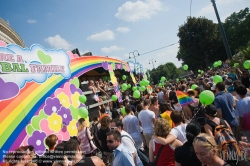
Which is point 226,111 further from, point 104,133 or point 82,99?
point 82,99

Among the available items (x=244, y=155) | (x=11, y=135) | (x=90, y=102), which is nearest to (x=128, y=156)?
(x=244, y=155)

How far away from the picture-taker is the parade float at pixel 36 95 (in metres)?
4.33

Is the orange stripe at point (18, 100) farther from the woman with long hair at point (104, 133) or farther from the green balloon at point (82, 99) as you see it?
the woman with long hair at point (104, 133)

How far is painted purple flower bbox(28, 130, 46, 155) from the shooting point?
472 cm

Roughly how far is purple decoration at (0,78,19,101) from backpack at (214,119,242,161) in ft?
15.8

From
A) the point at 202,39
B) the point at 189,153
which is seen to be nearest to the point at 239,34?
the point at 202,39

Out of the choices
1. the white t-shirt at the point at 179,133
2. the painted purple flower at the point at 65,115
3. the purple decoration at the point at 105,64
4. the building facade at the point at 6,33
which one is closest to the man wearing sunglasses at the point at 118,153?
the white t-shirt at the point at 179,133

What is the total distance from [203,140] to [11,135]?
4564 millimetres

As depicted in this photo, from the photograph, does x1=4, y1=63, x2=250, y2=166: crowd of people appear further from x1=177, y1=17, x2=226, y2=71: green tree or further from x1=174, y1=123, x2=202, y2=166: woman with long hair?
x1=177, y1=17, x2=226, y2=71: green tree

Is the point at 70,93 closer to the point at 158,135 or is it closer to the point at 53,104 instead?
the point at 53,104

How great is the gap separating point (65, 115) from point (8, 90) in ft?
6.85

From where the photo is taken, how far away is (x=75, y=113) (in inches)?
253

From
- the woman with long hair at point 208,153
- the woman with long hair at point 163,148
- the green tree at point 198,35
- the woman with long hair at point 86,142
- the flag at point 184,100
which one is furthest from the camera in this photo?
the green tree at point 198,35

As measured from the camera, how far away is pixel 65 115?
5.99 m
